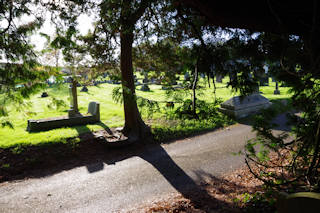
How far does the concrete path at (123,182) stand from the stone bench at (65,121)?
13.1 feet

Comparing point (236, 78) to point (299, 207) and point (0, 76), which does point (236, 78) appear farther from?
point (0, 76)

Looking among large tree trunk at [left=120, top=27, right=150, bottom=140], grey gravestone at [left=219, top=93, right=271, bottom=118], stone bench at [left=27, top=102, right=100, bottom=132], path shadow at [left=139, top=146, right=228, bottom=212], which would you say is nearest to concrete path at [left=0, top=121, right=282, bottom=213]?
path shadow at [left=139, top=146, right=228, bottom=212]

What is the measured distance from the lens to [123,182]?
5.94 meters


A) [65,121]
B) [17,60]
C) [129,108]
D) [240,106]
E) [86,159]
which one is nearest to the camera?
[17,60]

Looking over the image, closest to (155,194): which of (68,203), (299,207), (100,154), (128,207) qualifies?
(128,207)

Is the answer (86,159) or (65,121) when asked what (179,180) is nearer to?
(86,159)

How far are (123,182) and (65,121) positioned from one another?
19.5 feet

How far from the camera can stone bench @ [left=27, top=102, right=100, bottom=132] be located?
9.60 m

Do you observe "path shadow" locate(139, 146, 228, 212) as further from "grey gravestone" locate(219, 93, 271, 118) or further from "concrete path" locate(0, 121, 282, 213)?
"grey gravestone" locate(219, 93, 271, 118)

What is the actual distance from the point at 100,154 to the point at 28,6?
5357 millimetres

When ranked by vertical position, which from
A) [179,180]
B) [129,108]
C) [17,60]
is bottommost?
[179,180]

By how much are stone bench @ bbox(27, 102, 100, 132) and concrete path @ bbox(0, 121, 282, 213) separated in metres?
3.99

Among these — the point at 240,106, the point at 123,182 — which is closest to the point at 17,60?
the point at 123,182

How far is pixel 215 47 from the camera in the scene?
13.2 feet
